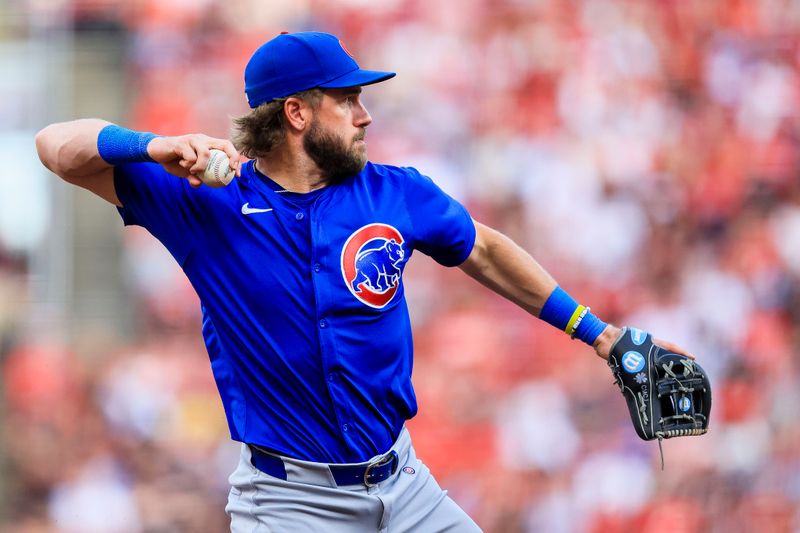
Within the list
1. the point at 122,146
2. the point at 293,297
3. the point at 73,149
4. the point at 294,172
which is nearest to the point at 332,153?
the point at 294,172

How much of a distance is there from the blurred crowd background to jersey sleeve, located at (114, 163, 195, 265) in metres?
3.86

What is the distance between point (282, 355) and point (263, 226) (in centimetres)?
40

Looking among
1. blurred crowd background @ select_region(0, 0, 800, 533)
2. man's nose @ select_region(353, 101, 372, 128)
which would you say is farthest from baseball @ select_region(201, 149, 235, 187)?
blurred crowd background @ select_region(0, 0, 800, 533)

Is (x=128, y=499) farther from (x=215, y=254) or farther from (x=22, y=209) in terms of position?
(x=215, y=254)

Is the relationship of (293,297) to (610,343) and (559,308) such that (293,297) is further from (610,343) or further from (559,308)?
(610,343)

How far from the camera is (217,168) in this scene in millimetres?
3125

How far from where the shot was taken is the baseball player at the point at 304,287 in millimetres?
3428

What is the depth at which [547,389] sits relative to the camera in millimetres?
7277

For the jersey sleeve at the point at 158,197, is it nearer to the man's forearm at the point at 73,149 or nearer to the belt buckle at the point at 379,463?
the man's forearm at the point at 73,149

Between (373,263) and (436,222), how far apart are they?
29 cm

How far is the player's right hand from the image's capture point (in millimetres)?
3135

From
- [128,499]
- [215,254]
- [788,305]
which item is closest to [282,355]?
[215,254]

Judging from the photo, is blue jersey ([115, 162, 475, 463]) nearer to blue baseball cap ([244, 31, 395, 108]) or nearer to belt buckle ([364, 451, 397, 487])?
belt buckle ([364, 451, 397, 487])

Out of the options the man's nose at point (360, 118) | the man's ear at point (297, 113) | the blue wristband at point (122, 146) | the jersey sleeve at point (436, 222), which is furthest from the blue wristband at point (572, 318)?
the blue wristband at point (122, 146)
